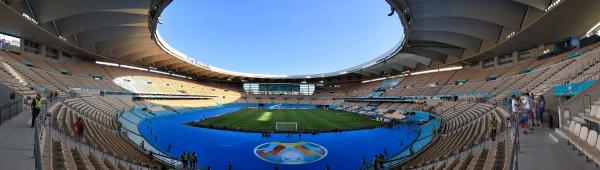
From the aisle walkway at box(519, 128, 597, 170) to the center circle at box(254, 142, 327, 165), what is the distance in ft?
40.4

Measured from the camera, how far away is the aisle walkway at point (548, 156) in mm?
6766

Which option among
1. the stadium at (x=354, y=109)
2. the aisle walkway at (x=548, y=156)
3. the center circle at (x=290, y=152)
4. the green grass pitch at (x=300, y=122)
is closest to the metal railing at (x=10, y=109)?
the stadium at (x=354, y=109)

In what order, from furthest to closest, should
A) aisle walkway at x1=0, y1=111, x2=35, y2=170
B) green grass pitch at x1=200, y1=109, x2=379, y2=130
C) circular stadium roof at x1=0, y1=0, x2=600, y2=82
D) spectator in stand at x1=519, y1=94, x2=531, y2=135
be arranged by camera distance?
green grass pitch at x1=200, y1=109, x2=379, y2=130
circular stadium roof at x1=0, y1=0, x2=600, y2=82
spectator in stand at x1=519, y1=94, x2=531, y2=135
aisle walkway at x1=0, y1=111, x2=35, y2=170

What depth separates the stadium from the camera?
9.40 metres

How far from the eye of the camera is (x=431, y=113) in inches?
1286

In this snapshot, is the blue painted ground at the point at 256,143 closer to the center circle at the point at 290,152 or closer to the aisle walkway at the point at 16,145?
the center circle at the point at 290,152

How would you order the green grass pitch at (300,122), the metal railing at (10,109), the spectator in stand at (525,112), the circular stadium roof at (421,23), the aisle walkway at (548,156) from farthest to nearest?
the green grass pitch at (300,122) < the circular stadium roof at (421,23) < the spectator in stand at (525,112) < the metal railing at (10,109) < the aisle walkway at (548,156)

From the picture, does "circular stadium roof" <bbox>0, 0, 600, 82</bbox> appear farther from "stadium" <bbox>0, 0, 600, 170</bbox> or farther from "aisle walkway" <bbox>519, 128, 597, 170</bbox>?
"aisle walkway" <bbox>519, 128, 597, 170</bbox>

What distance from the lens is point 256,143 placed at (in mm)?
24156

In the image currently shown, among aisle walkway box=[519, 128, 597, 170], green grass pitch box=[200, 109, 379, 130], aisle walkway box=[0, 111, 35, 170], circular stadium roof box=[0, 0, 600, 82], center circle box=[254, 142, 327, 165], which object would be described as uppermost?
circular stadium roof box=[0, 0, 600, 82]

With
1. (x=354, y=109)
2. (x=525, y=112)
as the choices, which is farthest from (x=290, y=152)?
(x=354, y=109)

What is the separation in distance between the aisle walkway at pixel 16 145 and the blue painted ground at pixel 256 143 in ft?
30.6

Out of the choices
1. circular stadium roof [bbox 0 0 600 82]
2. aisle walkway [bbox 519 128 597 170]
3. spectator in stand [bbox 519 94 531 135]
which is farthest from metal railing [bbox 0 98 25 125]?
spectator in stand [bbox 519 94 531 135]

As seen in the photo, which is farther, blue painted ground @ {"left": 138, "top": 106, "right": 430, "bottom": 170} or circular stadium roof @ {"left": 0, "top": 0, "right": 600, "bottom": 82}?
circular stadium roof @ {"left": 0, "top": 0, "right": 600, "bottom": 82}
